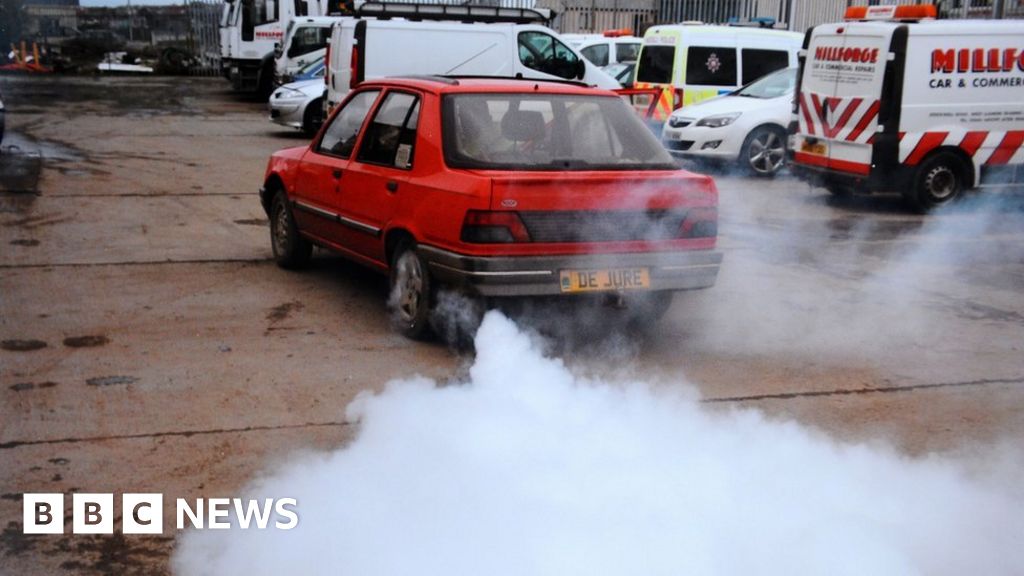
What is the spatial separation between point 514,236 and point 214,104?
20.4 m

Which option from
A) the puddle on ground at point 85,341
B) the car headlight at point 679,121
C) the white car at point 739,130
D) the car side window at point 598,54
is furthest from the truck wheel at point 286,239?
the car side window at point 598,54

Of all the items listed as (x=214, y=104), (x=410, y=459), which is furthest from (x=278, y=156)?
(x=214, y=104)

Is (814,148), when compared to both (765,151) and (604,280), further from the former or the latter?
(604,280)

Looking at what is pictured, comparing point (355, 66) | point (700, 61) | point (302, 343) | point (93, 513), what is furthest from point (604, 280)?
point (700, 61)

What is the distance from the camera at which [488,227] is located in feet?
17.8

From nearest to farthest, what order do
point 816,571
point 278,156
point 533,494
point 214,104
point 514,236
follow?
point 816,571, point 533,494, point 514,236, point 278,156, point 214,104

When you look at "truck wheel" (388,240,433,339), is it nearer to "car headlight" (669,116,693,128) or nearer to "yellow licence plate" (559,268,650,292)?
"yellow licence plate" (559,268,650,292)

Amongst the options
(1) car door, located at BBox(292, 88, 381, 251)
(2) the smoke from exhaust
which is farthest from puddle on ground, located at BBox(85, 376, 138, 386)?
(1) car door, located at BBox(292, 88, 381, 251)

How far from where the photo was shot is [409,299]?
6.04 meters

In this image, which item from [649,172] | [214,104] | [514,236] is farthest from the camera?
[214,104]

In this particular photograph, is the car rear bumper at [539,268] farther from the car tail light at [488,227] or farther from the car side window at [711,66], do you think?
the car side window at [711,66]

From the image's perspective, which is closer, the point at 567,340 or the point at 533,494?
the point at 533,494

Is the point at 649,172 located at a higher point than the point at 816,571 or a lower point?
higher

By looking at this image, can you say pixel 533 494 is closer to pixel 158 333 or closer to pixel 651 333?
pixel 651 333
